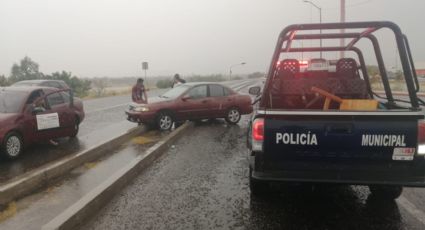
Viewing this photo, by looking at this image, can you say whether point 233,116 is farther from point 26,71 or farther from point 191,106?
point 26,71

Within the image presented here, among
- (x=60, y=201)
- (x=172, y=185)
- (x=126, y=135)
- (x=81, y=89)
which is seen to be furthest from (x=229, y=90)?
(x=81, y=89)

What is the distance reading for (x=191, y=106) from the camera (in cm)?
1254

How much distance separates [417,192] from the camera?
570 cm

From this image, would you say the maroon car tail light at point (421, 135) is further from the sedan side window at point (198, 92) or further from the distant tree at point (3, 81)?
the distant tree at point (3, 81)

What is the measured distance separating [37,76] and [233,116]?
29.2m

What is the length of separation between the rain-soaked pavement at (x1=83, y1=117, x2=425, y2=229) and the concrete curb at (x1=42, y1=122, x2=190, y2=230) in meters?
0.12

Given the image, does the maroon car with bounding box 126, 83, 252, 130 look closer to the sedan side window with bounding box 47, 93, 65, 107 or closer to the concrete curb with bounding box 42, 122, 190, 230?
the sedan side window with bounding box 47, 93, 65, 107

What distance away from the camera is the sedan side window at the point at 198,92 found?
41.7 feet

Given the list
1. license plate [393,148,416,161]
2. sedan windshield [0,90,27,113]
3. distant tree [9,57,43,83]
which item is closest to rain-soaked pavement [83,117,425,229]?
license plate [393,148,416,161]

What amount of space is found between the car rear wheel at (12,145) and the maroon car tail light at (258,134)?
5.67 meters

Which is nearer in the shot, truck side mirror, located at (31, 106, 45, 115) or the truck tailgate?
the truck tailgate

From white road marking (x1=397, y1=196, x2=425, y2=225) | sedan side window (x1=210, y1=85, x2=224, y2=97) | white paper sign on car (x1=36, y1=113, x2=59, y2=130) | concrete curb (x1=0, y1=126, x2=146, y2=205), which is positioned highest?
sedan side window (x1=210, y1=85, x2=224, y2=97)

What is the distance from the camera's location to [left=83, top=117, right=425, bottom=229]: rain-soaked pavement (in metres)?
4.51

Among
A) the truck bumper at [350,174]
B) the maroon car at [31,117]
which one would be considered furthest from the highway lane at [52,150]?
the truck bumper at [350,174]
